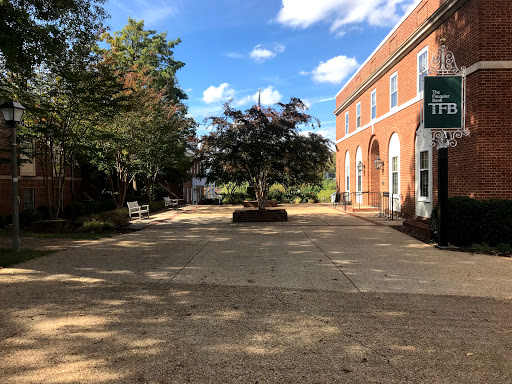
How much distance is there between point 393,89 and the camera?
17.5m

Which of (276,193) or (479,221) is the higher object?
(276,193)

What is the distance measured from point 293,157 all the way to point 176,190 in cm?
2456

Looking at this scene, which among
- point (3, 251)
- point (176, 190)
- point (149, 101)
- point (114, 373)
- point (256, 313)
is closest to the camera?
point (114, 373)

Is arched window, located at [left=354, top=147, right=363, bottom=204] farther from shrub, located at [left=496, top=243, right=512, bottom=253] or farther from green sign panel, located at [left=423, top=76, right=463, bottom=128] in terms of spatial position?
shrub, located at [left=496, top=243, right=512, bottom=253]

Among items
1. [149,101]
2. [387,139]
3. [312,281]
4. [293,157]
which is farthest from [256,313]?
[149,101]

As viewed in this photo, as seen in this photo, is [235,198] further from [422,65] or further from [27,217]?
[422,65]

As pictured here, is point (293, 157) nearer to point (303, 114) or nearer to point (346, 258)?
point (303, 114)

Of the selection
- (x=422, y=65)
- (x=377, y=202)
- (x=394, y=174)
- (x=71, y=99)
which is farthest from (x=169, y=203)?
(x=422, y=65)

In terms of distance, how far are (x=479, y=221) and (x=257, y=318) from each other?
7.35 meters

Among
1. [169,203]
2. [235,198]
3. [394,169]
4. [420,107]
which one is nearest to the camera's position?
[420,107]

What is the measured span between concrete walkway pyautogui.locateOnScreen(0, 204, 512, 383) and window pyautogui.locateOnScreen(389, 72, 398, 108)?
36.3 ft

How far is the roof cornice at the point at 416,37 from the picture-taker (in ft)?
38.0

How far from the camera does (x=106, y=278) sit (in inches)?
241

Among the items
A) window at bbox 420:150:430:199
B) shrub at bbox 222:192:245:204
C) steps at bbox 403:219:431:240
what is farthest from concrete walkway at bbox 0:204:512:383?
shrub at bbox 222:192:245:204
